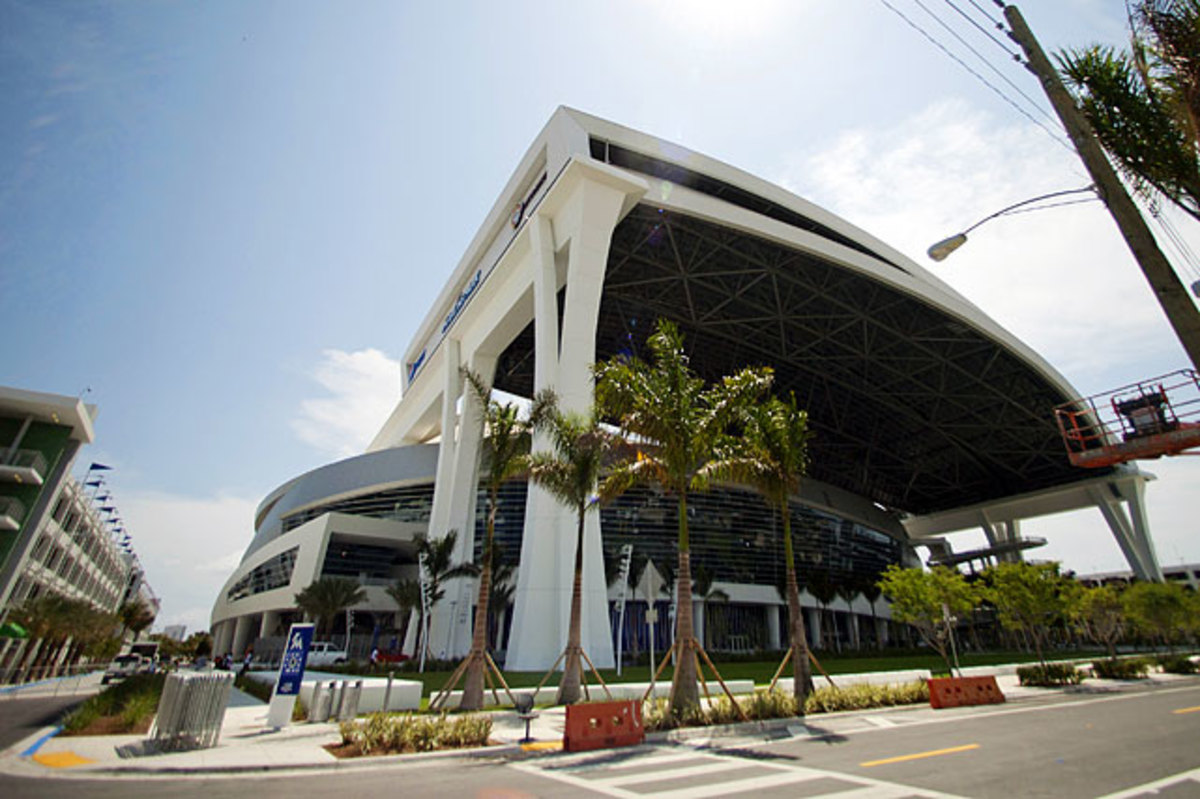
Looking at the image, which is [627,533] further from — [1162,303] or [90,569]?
[90,569]

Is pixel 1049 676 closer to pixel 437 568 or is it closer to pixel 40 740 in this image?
pixel 437 568

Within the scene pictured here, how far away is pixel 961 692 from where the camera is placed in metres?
15.1

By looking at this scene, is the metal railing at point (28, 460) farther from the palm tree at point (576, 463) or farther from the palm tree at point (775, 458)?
the palm tree at point (775, 458)

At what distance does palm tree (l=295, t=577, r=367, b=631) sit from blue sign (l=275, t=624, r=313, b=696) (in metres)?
31.1

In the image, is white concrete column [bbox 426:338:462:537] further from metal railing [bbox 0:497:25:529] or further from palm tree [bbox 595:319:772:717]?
palm tree [bbox 595:319:772:717]

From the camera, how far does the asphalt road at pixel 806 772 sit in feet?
21.3

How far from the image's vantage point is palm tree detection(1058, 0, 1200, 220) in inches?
230

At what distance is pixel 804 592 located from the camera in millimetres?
55625

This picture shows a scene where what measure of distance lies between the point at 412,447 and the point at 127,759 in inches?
1781

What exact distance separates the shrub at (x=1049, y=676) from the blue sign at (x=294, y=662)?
81.1 feet

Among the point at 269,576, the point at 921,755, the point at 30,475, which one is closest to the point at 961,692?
the point at 921,755

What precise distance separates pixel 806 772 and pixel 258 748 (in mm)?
9115

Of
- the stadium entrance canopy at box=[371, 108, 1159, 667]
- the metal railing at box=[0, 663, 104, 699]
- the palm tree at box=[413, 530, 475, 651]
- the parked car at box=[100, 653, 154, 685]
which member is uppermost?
the stadium entrance canopy at box=[371, 108, 1159, 667]

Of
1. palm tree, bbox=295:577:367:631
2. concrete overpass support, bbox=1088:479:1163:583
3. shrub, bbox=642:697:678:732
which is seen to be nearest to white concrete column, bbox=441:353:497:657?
palm tree, bbox=295:577:367:631
